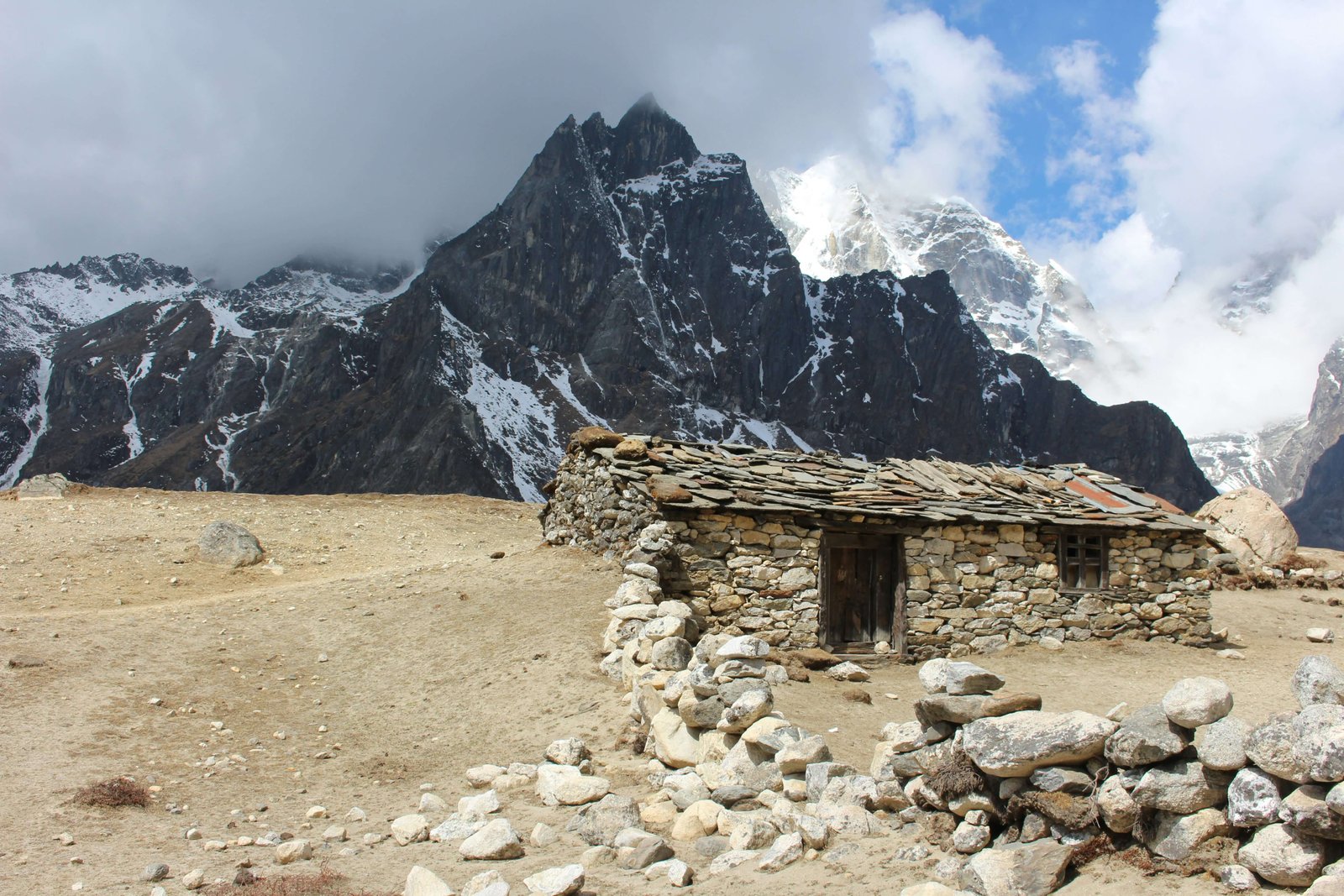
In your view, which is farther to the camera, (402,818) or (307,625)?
(307,625)

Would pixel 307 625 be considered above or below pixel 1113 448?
below

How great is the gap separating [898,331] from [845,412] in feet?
81.1

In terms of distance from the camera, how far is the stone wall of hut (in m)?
14.5

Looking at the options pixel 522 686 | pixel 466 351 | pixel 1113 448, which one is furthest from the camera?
pixel 1113 448

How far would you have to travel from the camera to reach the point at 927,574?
15.8 m

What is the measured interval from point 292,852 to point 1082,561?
15.2 metres

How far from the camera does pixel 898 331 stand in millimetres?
193000

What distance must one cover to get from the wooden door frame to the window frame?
3560 millimetres

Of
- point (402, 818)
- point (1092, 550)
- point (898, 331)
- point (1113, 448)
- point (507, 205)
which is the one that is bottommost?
point (402, 818)

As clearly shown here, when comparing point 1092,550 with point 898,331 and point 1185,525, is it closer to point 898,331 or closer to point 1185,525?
point 1185,525

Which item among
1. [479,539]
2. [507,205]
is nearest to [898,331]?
→ [507,205]

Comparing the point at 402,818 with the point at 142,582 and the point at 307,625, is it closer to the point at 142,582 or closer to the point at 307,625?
the point at 307,625

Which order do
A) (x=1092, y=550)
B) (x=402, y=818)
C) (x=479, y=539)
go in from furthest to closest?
(x=479, y=539)
(x=1092, y=550)
(x=402, y=818)

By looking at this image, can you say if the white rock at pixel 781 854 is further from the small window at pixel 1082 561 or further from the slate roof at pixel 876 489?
the small window at pixel 1082 561
